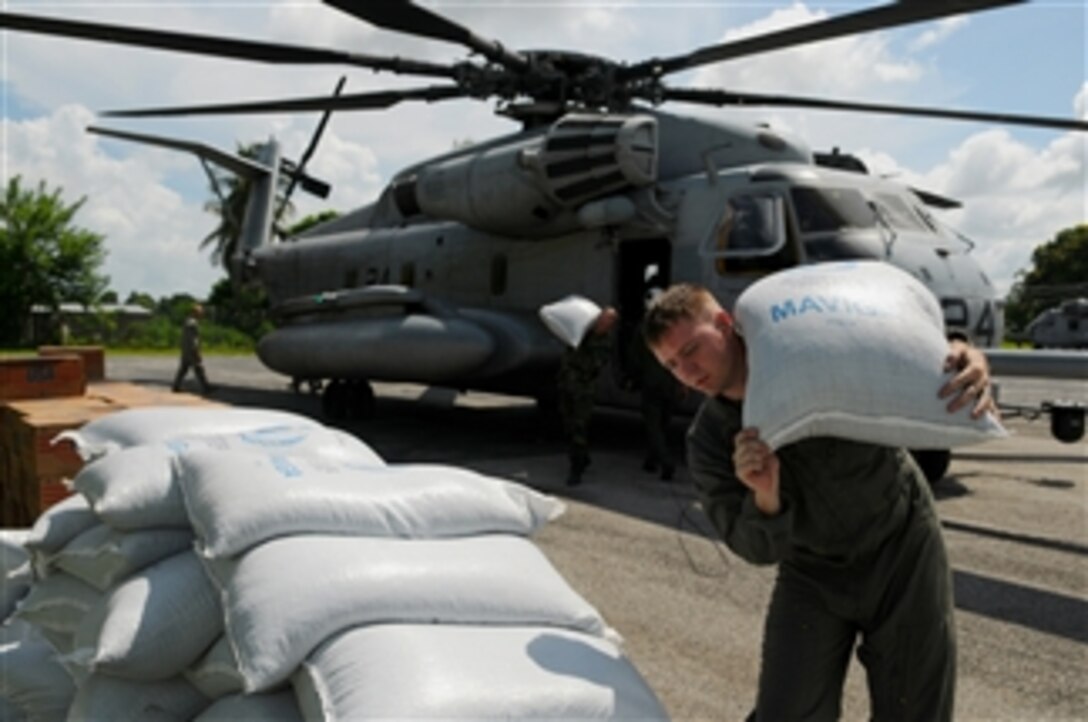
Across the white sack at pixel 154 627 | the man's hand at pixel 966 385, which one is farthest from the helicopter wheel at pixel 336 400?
the man's hand at pixel 966 385

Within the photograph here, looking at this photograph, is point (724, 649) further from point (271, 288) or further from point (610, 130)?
point (271, 288)

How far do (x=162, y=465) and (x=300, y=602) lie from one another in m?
1.28

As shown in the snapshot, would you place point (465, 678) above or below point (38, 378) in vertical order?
below

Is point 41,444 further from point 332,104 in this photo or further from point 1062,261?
point 1062,261

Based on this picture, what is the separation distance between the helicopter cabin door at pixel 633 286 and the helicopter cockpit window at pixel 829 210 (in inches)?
61.9

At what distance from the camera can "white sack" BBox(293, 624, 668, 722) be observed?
1.86m

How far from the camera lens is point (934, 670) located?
2.09 metres

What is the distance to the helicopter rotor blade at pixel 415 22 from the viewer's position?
7.42 m

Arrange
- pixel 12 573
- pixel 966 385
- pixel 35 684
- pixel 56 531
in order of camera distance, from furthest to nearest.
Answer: pixel 12 573 → pixel 56 531 → pixel 35 684 → pixel 966 385

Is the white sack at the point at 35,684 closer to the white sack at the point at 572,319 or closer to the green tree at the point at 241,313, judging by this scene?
the white sack at the point at 572,319

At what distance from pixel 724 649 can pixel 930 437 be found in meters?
2.09

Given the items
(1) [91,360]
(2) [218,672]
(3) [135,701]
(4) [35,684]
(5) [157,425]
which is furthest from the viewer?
(1) [91,360]

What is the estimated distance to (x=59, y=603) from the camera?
3.13 meters

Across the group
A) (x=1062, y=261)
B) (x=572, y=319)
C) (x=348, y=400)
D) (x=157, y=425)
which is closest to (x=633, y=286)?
(x=572, y=319)
